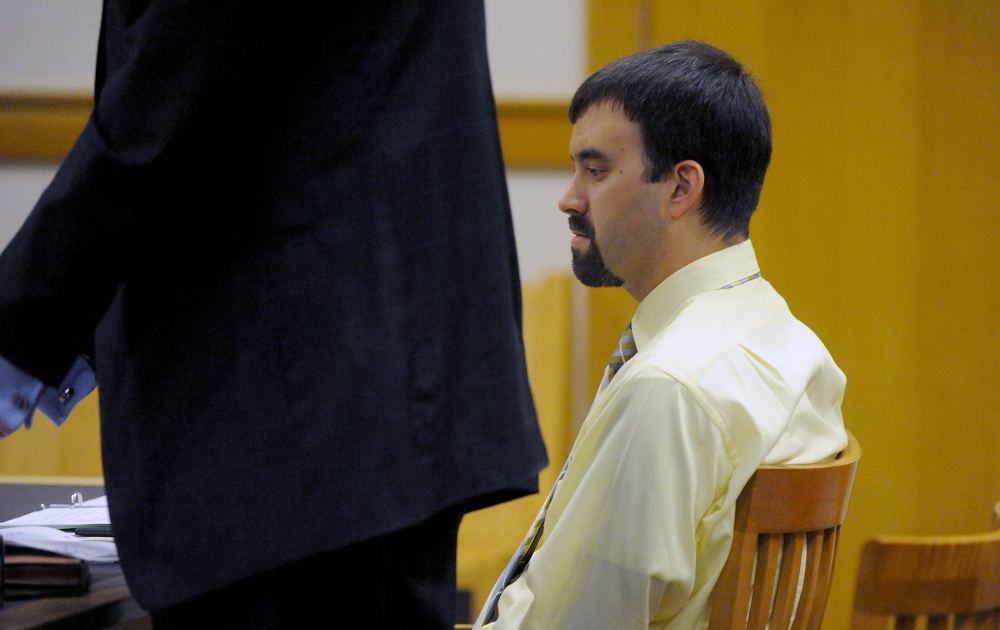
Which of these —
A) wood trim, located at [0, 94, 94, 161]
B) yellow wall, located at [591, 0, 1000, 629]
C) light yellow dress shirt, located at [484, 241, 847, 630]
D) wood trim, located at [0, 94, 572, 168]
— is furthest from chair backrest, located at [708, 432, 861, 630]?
wood trim, located at [0, 94, 94, 161]

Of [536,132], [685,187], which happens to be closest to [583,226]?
A: [685,187]

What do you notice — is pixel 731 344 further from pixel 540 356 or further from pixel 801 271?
pixel 801 271

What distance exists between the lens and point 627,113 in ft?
3.87

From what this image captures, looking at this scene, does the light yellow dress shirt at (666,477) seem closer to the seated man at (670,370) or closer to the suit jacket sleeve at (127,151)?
the seated man at (670,370)

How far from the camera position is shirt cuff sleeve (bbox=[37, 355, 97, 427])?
25.8 inches

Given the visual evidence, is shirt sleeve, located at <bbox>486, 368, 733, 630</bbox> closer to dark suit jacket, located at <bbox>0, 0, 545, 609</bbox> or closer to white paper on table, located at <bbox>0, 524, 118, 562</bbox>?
dark suit jacket, located at <bbox>0, 0, 545, 609</bbox>

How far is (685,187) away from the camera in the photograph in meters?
1.16

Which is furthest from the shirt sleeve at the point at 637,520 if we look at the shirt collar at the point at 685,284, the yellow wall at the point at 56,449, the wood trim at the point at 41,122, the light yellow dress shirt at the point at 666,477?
the wood trim at the point at 41,122

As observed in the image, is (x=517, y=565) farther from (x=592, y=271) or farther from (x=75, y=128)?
(x=75, y=128)

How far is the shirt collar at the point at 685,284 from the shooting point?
110 centimetres

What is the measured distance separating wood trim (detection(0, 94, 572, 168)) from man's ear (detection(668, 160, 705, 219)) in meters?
0.99

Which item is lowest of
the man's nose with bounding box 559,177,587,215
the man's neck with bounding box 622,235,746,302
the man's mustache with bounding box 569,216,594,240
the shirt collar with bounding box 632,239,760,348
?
the shirt collar with bounding box 632,239,760,348

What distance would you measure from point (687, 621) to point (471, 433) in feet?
1.25

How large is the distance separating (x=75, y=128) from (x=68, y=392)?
1695 mm
